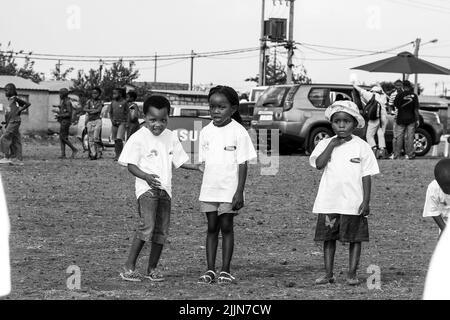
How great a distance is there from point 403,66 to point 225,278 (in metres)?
17.3

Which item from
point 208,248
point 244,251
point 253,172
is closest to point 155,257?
point 208,248

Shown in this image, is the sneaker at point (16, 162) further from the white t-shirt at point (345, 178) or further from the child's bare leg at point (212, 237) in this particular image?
the white t-shirt at point (345, 178)

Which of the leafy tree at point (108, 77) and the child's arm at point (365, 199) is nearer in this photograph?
the child's arm at point (365, 199)

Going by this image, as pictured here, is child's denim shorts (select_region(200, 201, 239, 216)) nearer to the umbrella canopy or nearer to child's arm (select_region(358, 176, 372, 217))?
child's arm (select_region(358, 176, 372, 217))

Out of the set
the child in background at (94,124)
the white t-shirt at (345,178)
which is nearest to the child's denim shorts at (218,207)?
the white t-shirt at (345,178)

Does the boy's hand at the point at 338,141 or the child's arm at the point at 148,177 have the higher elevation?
the boy's hand at the point at 338,141

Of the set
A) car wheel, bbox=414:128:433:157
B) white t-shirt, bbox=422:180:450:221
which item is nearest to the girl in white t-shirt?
white t-shirt, bbox=422:180:450:221

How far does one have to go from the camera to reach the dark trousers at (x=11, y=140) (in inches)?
726

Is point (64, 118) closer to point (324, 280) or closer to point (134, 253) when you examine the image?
point (134, 253)

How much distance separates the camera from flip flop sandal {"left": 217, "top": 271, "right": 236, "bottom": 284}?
7250 mm

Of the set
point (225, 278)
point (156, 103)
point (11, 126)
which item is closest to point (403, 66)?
point (11, 126)

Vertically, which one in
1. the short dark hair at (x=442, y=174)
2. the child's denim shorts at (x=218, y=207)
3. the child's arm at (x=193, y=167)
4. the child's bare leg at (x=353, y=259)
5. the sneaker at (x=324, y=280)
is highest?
the short dark hair at (x=442, y=174)

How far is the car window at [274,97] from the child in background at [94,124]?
421 centimetres

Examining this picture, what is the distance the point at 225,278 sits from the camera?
7262 millimetres
